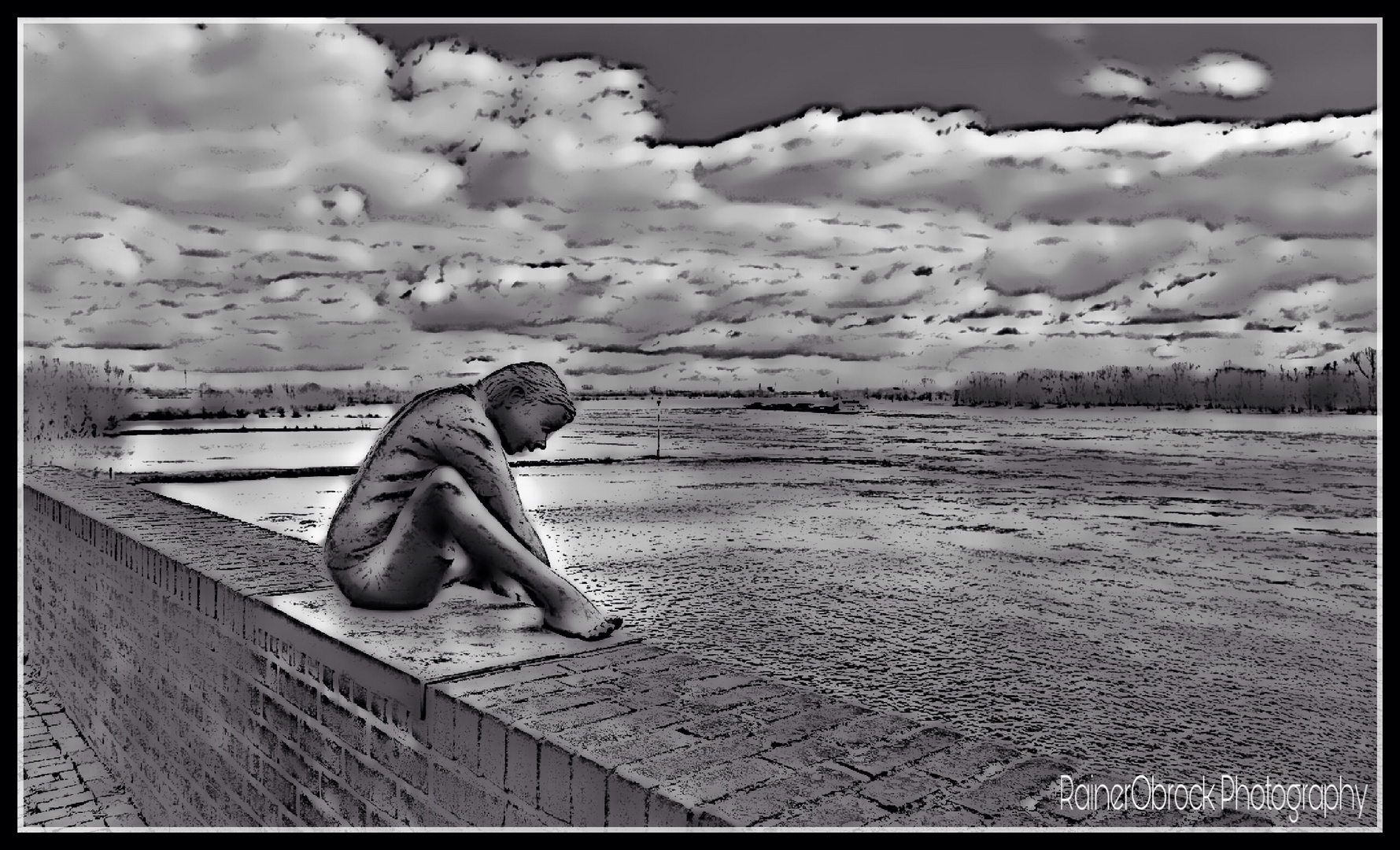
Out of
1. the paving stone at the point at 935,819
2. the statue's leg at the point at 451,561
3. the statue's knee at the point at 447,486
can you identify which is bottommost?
the paving stone at the point at 935,819

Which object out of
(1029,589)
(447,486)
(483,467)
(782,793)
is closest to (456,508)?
(447,486)

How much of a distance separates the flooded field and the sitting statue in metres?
1.85

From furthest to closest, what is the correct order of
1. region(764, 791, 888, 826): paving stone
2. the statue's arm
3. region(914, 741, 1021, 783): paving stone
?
1. the statue's arm
2. region(914, 741, 1021, 783): paving stone
3. region(764, 791, 888, 826): paving stone

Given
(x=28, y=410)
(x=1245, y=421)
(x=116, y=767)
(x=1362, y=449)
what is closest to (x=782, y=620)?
(x=116, y=767)

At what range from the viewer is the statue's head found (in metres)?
3.45

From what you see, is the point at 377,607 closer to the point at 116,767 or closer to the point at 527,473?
the point at 116,767

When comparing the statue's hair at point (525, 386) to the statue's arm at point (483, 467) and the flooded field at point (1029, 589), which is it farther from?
the flooded field at point (1029, 589)

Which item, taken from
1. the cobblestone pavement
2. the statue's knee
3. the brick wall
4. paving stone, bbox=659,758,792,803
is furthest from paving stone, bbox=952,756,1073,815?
the cobblestone pavement

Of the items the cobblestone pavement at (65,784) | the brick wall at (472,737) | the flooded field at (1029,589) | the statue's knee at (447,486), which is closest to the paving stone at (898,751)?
the brick wall at (472,737)

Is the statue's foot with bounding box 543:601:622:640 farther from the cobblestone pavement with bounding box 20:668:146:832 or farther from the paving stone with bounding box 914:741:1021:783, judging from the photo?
the cobblestone pavement with bounding box 20:668:146:832

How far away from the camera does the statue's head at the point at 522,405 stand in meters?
3.45

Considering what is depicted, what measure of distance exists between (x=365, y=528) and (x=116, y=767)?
2.76 metres

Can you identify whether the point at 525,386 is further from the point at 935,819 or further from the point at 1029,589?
A: the point at 1029,589

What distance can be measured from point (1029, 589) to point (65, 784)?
8.15 metres
